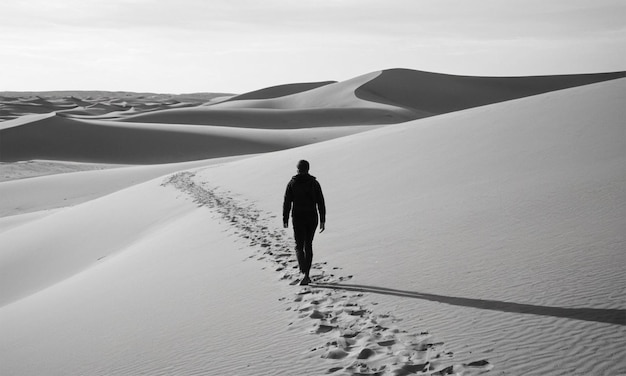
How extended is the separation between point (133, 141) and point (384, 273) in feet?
154

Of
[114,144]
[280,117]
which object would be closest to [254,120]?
[280,117]

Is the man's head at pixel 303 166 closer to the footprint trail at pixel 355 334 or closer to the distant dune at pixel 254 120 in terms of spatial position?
the footprint trail at pixel 355 334

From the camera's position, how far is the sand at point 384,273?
4.57 metres

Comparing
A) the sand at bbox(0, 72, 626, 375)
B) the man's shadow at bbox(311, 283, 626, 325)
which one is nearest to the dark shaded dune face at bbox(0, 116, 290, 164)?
the sand at bbox(0, 72, 626, 375)

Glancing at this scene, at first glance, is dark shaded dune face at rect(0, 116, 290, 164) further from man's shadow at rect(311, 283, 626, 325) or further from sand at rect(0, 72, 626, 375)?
man's shadow at rect(311, 283, 626, 325)

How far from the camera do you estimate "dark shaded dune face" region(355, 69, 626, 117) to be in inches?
3647

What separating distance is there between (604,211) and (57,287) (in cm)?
854

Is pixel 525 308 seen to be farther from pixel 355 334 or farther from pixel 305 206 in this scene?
pixel 305 206

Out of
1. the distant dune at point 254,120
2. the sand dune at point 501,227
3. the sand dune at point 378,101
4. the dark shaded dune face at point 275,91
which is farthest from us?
the dark shaded dune face at point 275,91

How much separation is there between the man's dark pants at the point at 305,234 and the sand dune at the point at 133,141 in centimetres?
4015

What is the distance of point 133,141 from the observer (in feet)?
166

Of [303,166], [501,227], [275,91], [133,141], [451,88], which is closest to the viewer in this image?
[303,166]

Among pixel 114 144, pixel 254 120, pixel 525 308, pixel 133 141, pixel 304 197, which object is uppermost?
pixel 254 120

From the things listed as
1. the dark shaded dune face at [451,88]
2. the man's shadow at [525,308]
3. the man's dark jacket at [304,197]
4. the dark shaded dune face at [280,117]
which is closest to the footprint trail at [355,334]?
the man's shadow at [525,308]
